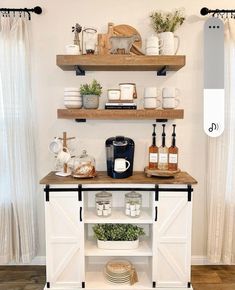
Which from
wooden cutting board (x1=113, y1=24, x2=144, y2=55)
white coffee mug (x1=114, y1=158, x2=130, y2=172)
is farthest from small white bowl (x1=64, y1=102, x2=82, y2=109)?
wooden cutting board (x1=113, y1=24, x2=144, y2=55)

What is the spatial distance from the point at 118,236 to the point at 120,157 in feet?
2.12

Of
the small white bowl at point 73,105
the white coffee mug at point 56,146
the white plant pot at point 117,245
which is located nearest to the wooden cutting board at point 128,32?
the small white bowl at point 73,105

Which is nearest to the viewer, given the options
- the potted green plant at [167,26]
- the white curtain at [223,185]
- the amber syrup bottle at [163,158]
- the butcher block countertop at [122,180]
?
the butcher block countertop at [122,180]

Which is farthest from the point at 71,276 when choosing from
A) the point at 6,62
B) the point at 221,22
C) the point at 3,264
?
the point at 221,22

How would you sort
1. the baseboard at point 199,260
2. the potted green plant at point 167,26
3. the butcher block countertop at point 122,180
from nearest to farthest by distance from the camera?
the butcher block countertop at point 122,180 → the potted green plant at point 167,26 → the baseboard at point 199,260

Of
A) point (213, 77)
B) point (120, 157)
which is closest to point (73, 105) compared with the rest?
point (120, 157)

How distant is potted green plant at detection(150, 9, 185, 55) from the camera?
6.91 feet

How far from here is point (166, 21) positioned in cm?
218

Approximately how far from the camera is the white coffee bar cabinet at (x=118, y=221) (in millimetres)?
2021

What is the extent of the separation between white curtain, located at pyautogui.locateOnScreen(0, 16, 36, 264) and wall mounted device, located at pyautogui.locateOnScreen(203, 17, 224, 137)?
1.54 m

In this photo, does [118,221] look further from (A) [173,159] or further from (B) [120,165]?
(A) [173,159]

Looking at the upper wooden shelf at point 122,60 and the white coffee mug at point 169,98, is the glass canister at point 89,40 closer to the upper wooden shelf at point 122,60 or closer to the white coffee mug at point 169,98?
the upper wooden shelf at point 122,60

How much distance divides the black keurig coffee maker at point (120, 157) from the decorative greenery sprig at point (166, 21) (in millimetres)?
975

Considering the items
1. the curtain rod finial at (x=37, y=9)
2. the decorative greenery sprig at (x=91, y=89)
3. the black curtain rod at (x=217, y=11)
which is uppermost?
the curtain rod finial at (x=37, y=9)
